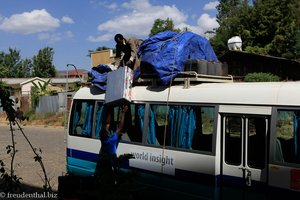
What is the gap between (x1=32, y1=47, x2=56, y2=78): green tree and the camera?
3233 inches

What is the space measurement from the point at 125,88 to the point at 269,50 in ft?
100

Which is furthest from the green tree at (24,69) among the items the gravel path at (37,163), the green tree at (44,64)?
the gravel path at (37,163)

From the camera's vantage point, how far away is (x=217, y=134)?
6102mm

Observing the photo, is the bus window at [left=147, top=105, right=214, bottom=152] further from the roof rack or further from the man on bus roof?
the man on bus roof

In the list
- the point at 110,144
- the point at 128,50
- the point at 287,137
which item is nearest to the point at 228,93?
the point at 287,137

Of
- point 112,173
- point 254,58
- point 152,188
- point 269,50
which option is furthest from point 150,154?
point 269,50

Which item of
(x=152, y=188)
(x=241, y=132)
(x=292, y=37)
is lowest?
(x=152, y=188)

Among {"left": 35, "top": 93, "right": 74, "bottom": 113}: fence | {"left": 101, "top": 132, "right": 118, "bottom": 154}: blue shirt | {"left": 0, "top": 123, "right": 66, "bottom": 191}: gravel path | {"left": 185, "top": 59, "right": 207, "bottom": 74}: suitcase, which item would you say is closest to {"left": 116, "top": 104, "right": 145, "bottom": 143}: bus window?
{"left": 101, "top": 132, "right": 118, "bottom": 154}: blue shirt

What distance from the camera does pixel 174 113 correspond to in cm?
683

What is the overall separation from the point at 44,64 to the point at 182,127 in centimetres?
8094

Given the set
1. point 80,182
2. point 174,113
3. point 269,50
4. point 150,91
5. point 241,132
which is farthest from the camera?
point 269,50

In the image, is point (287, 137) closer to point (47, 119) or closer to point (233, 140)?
point (233, 140)

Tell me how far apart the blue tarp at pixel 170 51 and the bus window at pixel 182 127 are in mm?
561

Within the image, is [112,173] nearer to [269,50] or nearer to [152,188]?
[152,188]
